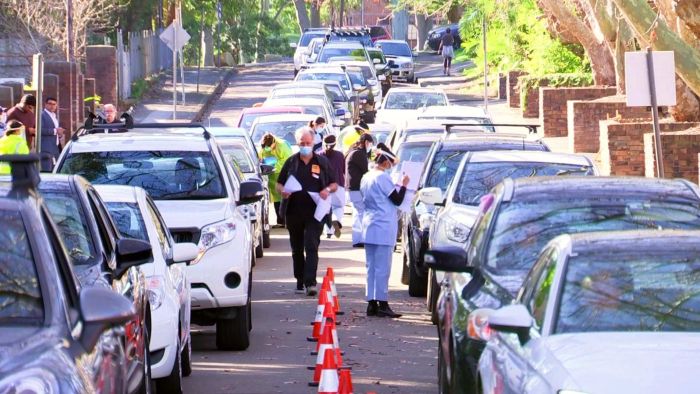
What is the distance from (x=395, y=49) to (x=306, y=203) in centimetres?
5010

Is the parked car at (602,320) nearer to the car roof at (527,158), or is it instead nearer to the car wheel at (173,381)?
the car wheel at (173,381)

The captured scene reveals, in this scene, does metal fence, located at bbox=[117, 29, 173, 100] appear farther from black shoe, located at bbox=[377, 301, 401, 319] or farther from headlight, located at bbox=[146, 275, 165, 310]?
headlight, located at bbox=[146, 275, 165, 310]

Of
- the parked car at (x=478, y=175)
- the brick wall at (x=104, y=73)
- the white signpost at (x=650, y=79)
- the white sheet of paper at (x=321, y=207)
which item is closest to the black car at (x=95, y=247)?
the parked car at (x=478, y=175)

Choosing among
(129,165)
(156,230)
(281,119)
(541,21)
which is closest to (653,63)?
(129,165)

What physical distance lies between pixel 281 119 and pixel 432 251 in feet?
67.3

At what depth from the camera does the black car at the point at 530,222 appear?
32.2 feet

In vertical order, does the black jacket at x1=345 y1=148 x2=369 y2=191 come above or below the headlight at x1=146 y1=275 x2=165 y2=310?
below

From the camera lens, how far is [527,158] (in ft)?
52.4

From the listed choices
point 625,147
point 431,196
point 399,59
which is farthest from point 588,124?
point 399,59

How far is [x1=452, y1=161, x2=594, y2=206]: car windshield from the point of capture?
15.7 meters

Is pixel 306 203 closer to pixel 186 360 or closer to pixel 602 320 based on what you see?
pixel 186 360

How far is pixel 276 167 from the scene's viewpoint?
25.5 meters

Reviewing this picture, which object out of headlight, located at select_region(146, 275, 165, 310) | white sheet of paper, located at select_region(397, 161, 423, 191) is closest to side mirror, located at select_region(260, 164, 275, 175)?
white sheet of paper, located at select_region(397, 161, 423, 191)

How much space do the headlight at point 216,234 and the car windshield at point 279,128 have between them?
15.3 meters
